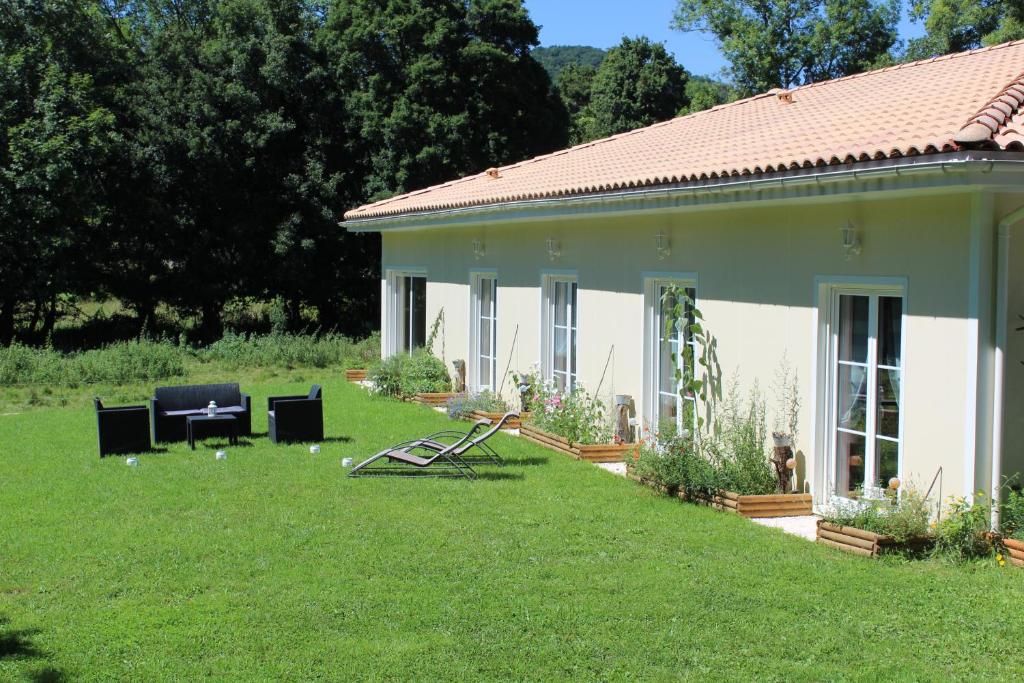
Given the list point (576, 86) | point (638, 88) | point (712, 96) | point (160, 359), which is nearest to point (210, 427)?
point (160, 359)

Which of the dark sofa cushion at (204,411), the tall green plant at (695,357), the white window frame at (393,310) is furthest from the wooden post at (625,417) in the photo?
the white window frame at (393,310)

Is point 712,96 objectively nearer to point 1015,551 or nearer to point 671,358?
point 671,358

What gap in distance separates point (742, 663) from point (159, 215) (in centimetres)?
2783

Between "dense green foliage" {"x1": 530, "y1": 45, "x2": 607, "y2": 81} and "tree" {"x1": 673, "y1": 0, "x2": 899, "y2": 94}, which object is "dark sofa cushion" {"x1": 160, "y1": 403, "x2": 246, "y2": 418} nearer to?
"tree" {"x1": 673, "y1": 0, "x2": 899, "y2": 94}

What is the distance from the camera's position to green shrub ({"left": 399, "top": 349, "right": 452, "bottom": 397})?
18188 millimetres

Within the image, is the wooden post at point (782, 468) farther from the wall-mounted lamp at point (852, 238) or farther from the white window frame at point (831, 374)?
the wall-mounted lamp at point (852, 238)

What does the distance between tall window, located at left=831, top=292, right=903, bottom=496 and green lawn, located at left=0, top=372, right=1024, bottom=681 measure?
1.10m

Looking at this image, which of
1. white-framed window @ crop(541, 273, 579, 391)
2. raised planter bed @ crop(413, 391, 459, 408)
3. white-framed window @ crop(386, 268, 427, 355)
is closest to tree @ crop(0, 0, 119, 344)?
white-framed window @ crop(386, 268, 427, 355)

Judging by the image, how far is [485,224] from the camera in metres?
17.1

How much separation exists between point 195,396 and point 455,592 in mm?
8196

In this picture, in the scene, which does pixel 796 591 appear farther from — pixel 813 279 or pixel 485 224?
pixel 485 224

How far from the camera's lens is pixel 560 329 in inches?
586

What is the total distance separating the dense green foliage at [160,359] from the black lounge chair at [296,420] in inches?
394

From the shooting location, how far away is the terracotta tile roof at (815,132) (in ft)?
26.7
